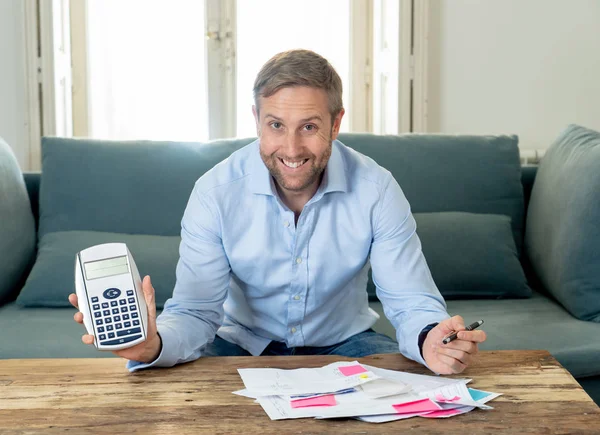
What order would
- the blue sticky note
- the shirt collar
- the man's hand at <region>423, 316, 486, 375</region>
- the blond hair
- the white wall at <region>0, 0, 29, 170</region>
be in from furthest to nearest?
the white wall at <region>0, 0, 29, 170</region>, the shirt collar, the blond hair, the man's hand at <region>423, 316, 486, 375</region>, the blue sticky note

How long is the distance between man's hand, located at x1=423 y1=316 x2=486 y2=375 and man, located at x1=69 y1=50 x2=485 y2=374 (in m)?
0.09

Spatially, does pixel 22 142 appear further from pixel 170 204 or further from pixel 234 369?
pixel 234 369

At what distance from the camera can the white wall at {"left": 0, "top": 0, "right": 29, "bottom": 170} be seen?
3.19m

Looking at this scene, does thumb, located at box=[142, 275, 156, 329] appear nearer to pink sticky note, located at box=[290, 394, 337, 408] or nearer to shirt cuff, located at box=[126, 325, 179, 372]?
shirt cuff, located at box=[126, 325, 179, 372]

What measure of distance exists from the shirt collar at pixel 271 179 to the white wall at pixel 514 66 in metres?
1.93

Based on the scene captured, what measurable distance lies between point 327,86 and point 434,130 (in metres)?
2.06

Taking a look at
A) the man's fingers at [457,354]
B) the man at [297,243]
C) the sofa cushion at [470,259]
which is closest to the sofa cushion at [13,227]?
the man at [297,243]

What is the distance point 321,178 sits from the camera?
5.33 feet

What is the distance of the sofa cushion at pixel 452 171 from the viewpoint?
7.96ft

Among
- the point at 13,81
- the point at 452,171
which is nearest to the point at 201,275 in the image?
the point at 452,171

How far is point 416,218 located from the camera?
2354 millimetres

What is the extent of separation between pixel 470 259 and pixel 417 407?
1282 millimetres

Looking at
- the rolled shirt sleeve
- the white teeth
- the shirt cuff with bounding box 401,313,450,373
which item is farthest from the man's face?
the shirt cuff with bounding box 401,313,450,373

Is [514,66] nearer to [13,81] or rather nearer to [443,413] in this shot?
[13,81]
